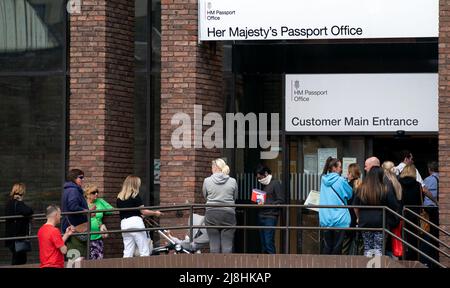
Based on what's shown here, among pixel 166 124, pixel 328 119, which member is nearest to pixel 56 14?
pixel 166 124

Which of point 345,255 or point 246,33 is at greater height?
point 246,33

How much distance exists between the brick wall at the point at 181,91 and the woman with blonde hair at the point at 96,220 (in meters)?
1.48

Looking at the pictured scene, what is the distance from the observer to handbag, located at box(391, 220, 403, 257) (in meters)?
19.6

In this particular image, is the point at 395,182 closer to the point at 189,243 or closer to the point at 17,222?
the point at 189,243

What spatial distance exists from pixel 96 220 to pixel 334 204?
146 inches

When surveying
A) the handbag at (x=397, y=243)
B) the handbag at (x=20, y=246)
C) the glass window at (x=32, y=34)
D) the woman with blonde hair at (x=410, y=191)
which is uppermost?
the glass window at (x=32, y=34)

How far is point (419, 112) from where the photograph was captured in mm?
23562

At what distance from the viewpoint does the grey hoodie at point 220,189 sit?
20.6m

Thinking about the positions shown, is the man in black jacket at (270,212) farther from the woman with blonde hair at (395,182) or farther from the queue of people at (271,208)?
the woman with blonde hair at (395,182)

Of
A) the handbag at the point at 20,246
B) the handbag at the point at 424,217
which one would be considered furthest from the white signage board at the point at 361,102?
the handbag at the point at 20,246

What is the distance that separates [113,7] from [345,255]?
666 centimetres

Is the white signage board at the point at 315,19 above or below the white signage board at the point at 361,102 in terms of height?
above
